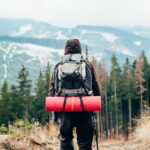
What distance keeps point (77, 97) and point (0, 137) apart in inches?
67.9

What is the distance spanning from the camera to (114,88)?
2233 inches

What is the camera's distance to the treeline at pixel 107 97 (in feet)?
140

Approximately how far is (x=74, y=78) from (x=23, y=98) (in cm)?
4451

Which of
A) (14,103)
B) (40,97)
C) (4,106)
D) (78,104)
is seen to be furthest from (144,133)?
(40,97)

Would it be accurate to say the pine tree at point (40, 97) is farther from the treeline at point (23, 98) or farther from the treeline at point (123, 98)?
the treeline at point (123, 98)

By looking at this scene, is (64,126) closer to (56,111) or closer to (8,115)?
(56,111)

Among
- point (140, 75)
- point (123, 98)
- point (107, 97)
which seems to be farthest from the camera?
point (107, 97)

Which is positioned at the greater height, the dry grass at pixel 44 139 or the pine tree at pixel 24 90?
the dry grass at pixel 44 139

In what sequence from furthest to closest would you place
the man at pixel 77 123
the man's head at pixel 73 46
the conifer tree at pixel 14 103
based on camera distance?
the conifer tree at pixel 14 103
the man's head at pixel 73 46
the man at pixel 77 123

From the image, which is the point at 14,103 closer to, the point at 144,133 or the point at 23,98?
the point at 23,98

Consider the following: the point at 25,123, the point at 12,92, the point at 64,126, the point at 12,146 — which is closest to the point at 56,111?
the point at 64,126

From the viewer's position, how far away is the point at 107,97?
2331 inches

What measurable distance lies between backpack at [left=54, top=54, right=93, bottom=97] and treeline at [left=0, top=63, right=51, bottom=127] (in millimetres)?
37759

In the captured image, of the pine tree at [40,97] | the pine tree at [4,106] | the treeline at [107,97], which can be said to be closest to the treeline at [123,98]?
the treeline at [107,97]
